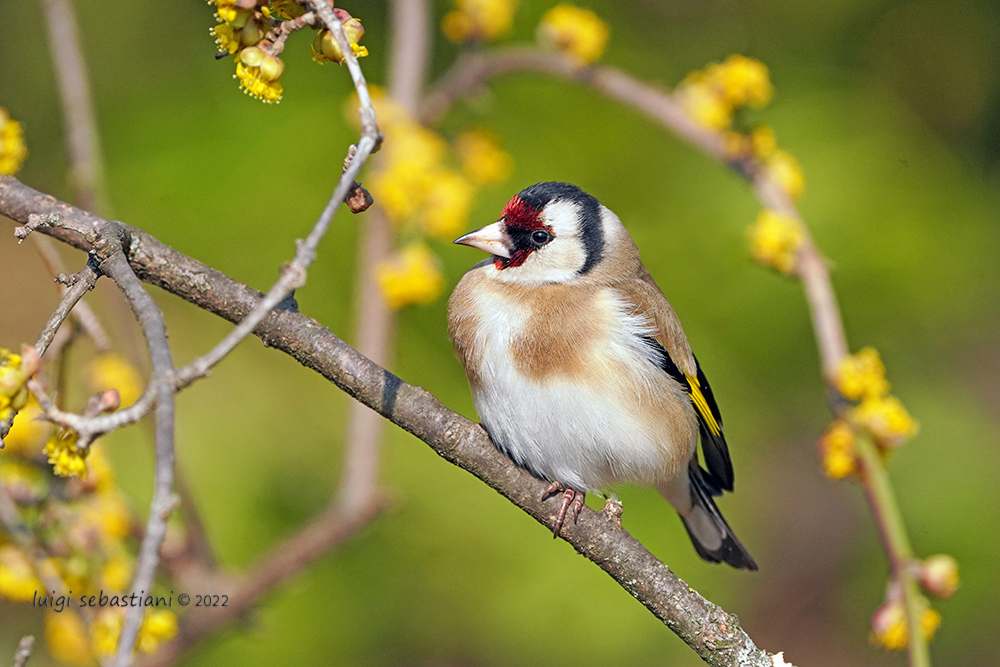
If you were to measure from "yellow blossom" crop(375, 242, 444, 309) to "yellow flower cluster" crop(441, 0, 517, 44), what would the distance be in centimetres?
77

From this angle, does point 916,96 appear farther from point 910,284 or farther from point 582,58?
point 582,58

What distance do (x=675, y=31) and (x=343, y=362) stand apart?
3.61 metres

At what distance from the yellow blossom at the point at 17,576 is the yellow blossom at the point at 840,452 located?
1.80 metres

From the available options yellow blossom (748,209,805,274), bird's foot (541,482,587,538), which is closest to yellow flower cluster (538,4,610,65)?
yellow blossom (748,209,805,274)

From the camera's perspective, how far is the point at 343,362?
166 cm

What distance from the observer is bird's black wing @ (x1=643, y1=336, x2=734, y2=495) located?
105 inches

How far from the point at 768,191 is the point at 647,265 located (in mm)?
1403

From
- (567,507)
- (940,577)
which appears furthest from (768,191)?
(567,507)

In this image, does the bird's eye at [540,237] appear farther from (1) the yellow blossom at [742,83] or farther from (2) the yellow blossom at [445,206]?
(1) the yellow blossom at [742,83]

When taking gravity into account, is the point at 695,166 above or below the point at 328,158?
above

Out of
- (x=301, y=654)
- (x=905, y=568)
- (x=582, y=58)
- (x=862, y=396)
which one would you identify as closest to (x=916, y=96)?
(x=582, y=58)

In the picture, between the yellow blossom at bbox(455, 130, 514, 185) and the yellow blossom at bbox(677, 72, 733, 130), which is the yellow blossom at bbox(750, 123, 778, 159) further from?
the yellow blossom at bbox(455, 130, 514, 185)

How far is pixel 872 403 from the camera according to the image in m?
2.37

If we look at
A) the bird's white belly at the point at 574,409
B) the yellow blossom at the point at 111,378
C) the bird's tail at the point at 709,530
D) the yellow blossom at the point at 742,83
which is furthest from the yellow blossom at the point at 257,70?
the bird's tail at the point at 709,530
